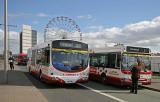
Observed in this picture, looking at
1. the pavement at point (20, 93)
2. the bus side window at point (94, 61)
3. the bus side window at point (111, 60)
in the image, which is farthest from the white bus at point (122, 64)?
the pavement at point (20, 93)

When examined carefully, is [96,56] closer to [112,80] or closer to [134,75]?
[112,80]

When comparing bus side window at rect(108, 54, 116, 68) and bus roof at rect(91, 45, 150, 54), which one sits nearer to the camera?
bus roof at rect(91, 45, 150, 54)

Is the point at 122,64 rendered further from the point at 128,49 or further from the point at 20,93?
the point at 20,93

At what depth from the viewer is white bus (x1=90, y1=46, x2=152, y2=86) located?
38.3 ft

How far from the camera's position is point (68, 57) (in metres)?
11.7

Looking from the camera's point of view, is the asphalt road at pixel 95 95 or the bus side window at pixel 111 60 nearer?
the asphalt road at pixel 95 95

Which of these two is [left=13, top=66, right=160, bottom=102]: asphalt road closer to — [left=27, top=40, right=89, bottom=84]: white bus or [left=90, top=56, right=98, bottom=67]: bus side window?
[left=27, top=40, right=89, bottom=84]: white bus

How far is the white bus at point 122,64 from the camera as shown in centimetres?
1167

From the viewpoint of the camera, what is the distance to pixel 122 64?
1170cm

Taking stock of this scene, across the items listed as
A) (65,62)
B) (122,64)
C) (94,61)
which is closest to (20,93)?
(65,62)

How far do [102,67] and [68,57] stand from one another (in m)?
3.52

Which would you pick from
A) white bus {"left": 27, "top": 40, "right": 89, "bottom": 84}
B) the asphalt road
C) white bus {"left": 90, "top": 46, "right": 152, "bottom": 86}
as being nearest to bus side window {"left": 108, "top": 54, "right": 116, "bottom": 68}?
white bus {"left": 90, "top": 46, "right": 152, "bottom": 86}

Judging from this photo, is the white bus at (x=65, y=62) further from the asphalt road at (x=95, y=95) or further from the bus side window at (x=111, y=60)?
the bus side window at (x=111, y=60)

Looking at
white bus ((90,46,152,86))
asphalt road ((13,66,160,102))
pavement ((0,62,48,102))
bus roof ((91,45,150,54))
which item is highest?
bus roof ((91,45,150,54))
